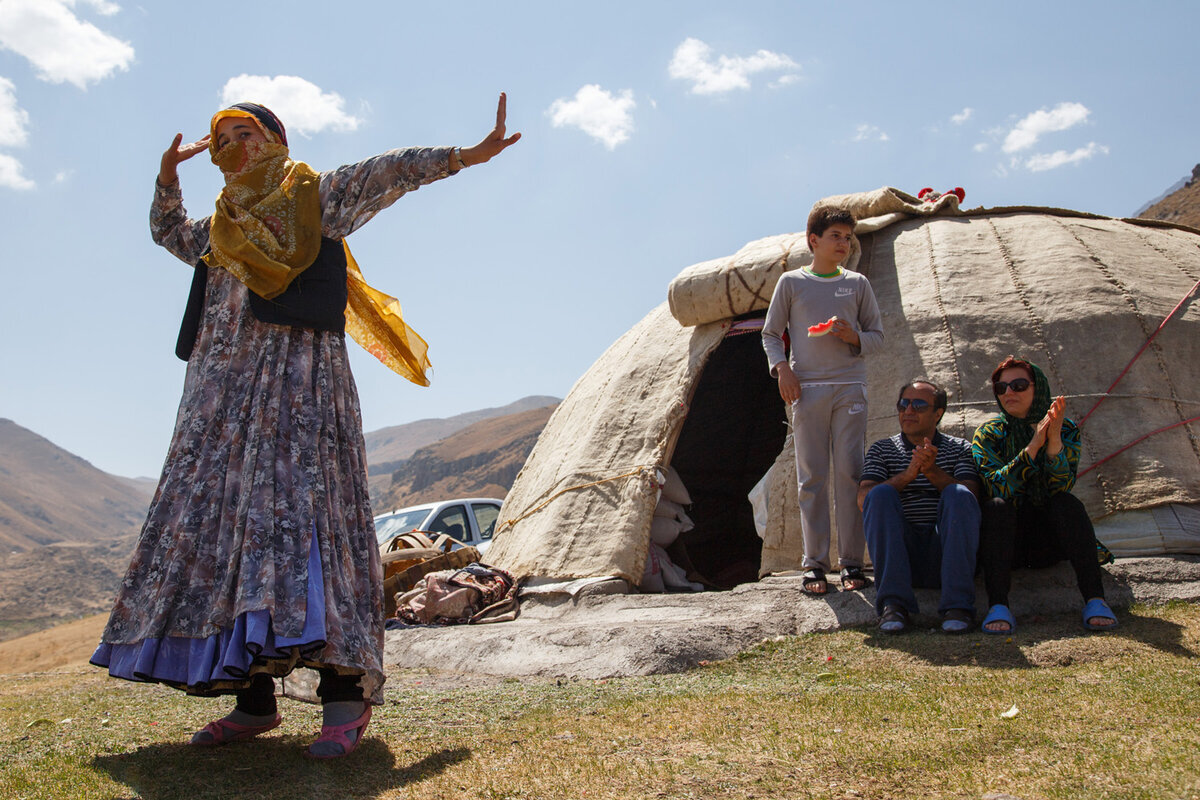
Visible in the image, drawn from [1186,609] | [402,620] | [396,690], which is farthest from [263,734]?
[1186,609]

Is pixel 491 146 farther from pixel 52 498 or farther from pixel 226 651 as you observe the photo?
pixel 52 498

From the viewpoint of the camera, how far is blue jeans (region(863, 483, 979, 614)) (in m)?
3.88

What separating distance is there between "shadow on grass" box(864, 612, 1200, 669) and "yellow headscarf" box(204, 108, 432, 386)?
224 centimetres

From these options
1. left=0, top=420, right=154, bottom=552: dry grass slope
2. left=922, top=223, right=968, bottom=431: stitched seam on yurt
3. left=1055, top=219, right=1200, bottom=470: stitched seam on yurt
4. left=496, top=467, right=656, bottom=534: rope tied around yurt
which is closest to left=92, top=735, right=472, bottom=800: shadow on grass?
left=496, top=467, right=656, bottom=534: rope tied around yurt

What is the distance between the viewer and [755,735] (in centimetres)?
255

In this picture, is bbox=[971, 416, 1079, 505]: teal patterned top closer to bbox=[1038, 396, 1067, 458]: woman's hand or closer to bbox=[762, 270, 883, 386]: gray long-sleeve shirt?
bbox=[1038, 396, 1067, 458]: woman's hand

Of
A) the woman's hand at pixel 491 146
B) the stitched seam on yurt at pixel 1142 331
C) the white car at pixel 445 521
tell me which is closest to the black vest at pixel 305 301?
the woman's hand at pixel 491 146

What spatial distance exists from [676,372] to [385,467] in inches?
4124

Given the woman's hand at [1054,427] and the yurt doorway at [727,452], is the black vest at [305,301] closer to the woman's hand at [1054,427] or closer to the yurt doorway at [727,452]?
the woman's hand at [1054,427]

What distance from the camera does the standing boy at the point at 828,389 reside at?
4590 millimetres

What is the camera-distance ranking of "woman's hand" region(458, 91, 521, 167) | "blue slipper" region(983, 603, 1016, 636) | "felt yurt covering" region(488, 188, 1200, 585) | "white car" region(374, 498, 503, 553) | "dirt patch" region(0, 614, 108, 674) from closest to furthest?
"woman's hand" region(458, 91, 521, 167)
"blue slipper" region(983, 603, 1016, 636)
"felt yurt covering" region(488, 188, 1200, 585)
"white car" region(374, 498, 503, 553)
"dirt patch" region(0, 614, 108, 674)

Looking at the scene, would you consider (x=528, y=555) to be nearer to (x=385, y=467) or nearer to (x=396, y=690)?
(x=396, y=690)

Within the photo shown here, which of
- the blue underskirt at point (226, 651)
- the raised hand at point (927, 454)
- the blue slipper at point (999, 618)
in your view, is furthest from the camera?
the raised hand at point (927, 454)

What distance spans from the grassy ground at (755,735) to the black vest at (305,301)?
1.23 m
